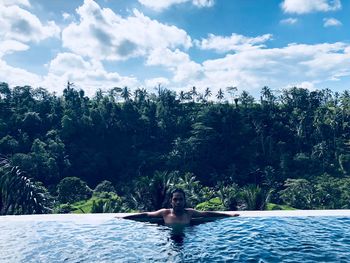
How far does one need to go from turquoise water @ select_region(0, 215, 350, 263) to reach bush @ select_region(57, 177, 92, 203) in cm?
3117

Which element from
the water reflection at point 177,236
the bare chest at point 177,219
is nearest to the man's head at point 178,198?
the bare chest at point 177,219

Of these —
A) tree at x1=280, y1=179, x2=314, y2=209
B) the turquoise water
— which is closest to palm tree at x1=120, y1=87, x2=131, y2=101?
tree at x1=280, y1=179, x2=314, y2=209

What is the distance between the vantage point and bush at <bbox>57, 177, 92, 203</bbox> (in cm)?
3753

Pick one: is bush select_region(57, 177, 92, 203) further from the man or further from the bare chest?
the bare chest

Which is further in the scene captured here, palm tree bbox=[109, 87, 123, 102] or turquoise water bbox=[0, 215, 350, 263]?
palm tree bbox=[109, 87, 123, 102]

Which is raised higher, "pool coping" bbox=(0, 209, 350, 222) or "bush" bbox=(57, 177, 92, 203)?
"pool coping" bbox=(0, 209, 350, 222)

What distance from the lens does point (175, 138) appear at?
194ft

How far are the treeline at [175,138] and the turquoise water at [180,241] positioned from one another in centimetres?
3936

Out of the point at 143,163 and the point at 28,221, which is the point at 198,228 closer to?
the point at 28,221

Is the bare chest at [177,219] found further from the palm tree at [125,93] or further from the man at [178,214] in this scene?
the palm tree at [125,93]

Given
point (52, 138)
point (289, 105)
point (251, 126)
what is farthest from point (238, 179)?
point (52, 138)

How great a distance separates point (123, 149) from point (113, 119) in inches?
215

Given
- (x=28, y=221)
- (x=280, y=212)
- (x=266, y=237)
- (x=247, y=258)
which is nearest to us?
(x=247, y=258)

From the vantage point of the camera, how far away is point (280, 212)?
27.4 feet
